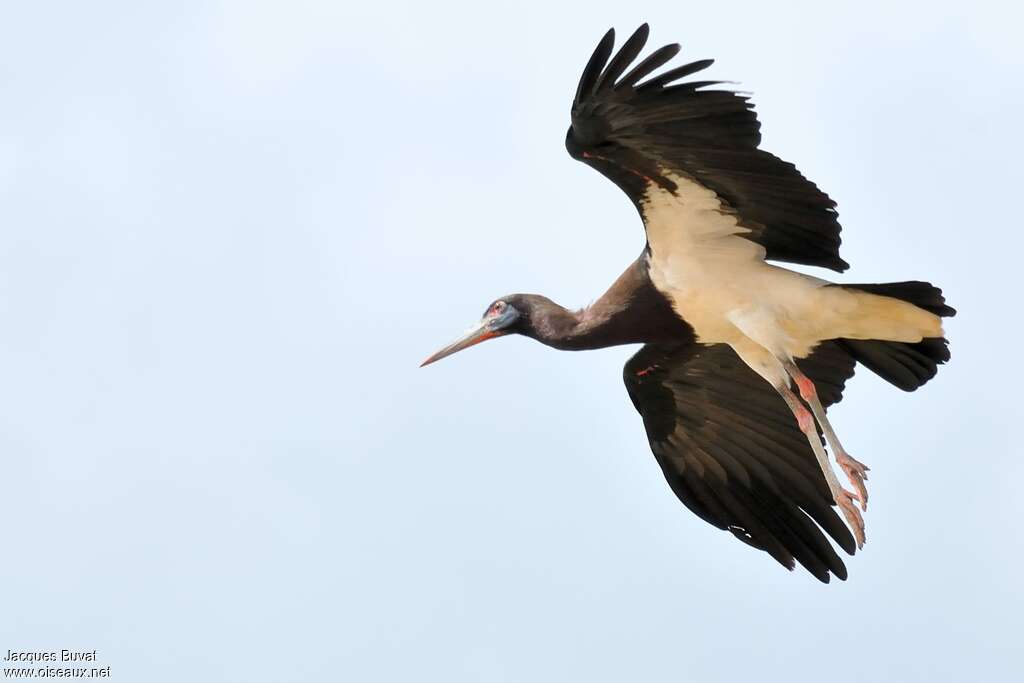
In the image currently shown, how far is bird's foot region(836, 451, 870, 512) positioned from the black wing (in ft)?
2.24

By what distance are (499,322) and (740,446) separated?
162 centimetres

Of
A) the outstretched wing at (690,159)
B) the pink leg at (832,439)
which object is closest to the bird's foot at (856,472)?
the pink leg at (832,439)

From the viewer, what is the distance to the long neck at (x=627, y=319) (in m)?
11.1

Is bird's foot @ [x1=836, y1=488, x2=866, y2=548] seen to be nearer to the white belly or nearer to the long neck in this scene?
the white belly

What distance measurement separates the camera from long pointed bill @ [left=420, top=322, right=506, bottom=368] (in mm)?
12281

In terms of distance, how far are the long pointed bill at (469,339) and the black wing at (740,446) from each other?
90cm

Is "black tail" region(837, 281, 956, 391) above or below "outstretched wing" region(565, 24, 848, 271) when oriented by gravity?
below

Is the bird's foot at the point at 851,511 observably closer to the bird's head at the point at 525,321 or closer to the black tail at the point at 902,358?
the black tail at the point at 902,358

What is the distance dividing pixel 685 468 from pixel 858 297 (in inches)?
70.2

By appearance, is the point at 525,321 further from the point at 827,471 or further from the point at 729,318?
the point at 827,471

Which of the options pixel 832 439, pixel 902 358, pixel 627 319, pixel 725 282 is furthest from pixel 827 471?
pixel 627 319

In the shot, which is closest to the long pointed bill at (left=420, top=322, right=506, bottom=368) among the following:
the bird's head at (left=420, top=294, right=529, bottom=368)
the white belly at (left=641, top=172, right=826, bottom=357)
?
the bird's head at (left=420, top=294, right=529, bottom=368)

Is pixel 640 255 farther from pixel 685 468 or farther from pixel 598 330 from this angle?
pixel 685 468

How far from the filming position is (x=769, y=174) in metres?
10.2
